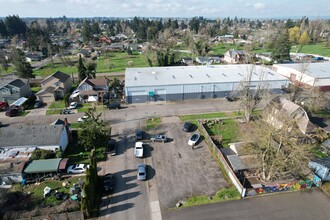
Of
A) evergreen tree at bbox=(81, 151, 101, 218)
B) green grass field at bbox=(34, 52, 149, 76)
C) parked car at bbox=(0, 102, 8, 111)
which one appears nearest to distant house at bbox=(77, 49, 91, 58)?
green grass field at bbox=(34, 52, 149, 76)

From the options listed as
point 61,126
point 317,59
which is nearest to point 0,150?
point 61,126

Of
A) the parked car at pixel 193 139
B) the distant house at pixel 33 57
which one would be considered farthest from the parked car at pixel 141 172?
the distant house at pixel 33 57

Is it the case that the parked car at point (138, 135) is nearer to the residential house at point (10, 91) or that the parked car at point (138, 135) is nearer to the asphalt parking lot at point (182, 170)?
the asphalt parking lot at point (182, 170)

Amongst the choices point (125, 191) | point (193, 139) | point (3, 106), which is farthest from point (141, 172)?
point (3, 106)

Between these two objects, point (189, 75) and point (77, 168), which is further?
point (189, 75)

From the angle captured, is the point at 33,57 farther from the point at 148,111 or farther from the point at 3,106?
the point at 148,111

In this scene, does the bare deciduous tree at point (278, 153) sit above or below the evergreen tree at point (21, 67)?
below

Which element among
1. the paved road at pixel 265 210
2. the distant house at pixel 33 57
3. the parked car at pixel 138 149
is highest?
the distant house at pixel 33 57

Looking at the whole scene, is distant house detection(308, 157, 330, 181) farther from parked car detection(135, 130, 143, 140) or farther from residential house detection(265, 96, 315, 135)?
parked car detection(135, 130, 143, 140)
